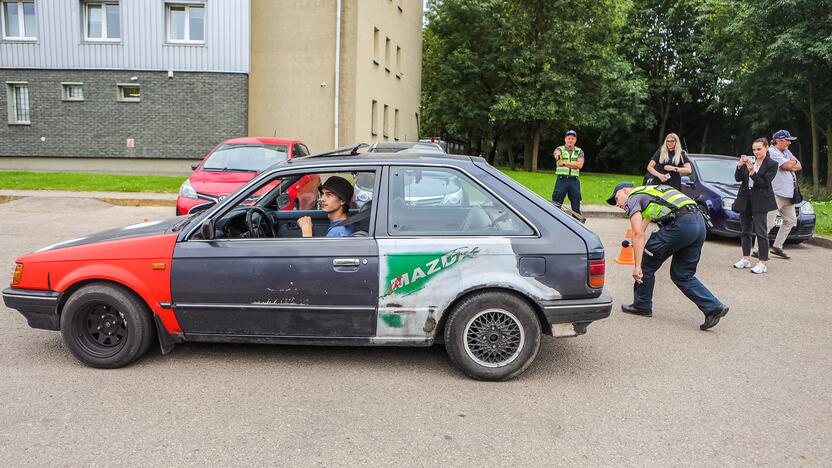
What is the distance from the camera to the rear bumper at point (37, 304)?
443 cm

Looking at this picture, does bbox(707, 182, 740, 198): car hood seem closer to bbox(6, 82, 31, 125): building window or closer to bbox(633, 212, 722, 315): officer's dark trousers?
bbox(633, 212, 722, 315): officer's dark trousers

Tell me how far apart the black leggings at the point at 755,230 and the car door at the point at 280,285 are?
21.6 ft

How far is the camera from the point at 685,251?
229 inches

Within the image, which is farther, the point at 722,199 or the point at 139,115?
the point at 139,115

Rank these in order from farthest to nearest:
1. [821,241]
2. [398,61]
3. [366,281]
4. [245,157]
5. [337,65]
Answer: [398,61], [337,65], [821,241], [245,157], [366,281]

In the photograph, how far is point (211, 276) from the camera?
4344mm

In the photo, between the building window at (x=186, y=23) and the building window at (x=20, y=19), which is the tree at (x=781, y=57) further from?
the building window at (x=20, y=19)

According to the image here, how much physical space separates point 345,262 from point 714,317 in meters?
3.57

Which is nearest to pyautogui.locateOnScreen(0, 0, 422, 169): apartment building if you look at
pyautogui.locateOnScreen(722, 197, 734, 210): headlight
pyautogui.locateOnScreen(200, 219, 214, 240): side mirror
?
pyautogui.locateOnScreen(722, 197, 734, 210): headlight

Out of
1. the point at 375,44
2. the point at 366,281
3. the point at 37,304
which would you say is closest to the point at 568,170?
the point at 366,281

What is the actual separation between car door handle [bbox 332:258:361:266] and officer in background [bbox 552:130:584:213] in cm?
707

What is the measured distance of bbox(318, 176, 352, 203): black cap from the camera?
498 cm

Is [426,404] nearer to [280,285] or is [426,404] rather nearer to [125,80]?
[280,285]

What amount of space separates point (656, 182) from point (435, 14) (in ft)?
99.0
